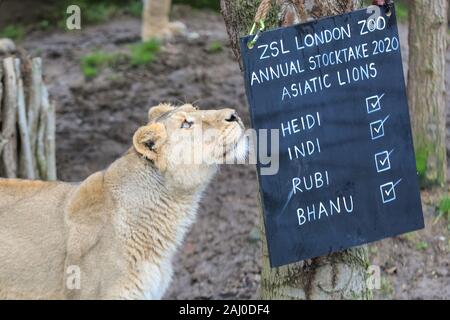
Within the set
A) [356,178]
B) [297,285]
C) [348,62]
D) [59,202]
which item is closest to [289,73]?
[348,62]

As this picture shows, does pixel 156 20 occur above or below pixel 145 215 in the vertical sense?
above

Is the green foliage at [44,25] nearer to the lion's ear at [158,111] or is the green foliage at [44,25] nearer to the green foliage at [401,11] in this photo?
the green foliage at [401,11]

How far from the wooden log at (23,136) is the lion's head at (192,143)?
2.45 meters

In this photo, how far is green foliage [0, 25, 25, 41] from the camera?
10.2 m

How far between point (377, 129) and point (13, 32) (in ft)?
23.2

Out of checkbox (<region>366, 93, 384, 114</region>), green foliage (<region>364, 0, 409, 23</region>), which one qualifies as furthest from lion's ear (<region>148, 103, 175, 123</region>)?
green foliage (<region>364, 0, 409, 23</region>)

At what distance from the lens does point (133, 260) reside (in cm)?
445

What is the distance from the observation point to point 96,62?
29.7ft

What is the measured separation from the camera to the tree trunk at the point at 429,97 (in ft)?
21.2

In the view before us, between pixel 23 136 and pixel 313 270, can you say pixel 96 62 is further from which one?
pixel 313 270

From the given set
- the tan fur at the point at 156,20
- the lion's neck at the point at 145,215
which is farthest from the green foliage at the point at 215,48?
the lion's neck at the point at 145,215

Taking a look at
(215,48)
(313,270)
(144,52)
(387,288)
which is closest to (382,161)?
(313,270)

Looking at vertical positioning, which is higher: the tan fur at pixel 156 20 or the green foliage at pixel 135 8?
the green foliage at pixel 135 8
